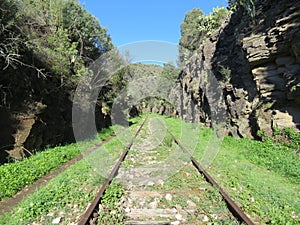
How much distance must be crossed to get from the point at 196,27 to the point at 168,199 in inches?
1721

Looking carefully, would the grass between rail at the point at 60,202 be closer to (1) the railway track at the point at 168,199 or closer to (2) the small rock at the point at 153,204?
(1) the railway track at the point at 168,199

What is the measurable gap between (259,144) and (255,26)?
577cm

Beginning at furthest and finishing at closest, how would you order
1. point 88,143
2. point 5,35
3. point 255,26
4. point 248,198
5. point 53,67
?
point 88,143 → point 255,26 → point 53,67 → point 5,35 → point 248,198

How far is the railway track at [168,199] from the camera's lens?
3525 mm

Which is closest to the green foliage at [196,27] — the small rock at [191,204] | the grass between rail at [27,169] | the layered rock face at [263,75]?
the layered rock face at [263,75]

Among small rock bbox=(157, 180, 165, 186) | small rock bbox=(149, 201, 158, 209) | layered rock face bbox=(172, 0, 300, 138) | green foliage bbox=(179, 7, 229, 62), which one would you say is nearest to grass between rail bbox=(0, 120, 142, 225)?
small rock bbox=(149, 201, 158, 209)

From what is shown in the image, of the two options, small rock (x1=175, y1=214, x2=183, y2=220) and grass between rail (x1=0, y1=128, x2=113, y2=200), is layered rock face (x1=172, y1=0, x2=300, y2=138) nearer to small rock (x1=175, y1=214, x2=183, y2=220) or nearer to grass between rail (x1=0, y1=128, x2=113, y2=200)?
small rock (x1=175, y1=214, x2=183, y2=220)

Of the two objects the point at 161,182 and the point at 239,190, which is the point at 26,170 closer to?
the point at 161,182

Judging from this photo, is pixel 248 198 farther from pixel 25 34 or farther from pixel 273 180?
pixel 25 34

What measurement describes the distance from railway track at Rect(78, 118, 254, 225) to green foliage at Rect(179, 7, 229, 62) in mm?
21084

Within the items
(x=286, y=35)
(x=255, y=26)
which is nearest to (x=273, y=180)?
(x=286, y=35)

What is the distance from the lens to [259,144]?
8.88 m

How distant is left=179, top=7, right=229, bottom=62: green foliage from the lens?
27594 mm

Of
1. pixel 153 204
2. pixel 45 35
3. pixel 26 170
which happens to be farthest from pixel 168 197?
pixel 45 35
